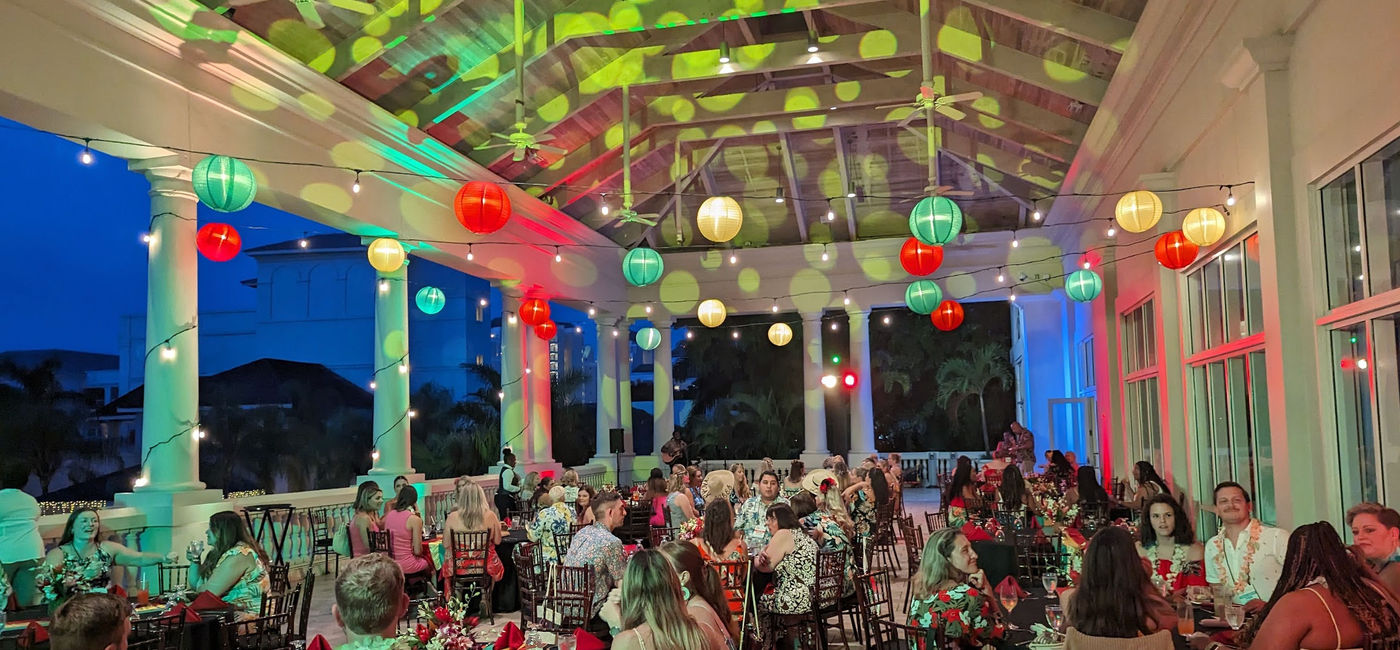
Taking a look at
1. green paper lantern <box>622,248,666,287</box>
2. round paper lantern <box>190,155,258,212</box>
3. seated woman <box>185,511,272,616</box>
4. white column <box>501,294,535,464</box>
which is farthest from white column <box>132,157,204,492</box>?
white column <box>501,294,535,464</box>

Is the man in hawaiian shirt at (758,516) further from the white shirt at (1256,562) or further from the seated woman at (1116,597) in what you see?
the seated woman at (1116,597)

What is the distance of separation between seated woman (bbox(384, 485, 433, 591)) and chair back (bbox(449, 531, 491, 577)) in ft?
0.84

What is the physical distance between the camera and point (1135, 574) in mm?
3365

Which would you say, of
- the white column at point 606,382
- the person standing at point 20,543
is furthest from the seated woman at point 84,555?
the white column at point 606,382

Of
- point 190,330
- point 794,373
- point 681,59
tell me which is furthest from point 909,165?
point 190,330

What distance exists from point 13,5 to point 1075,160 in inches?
441

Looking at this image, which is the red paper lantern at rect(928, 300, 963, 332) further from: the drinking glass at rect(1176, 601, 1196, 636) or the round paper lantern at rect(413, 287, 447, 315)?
the drinking glass at rect(1176, 601, 1196, 636)

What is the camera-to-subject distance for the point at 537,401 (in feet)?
52.0

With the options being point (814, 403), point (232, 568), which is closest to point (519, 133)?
point (232, 568)

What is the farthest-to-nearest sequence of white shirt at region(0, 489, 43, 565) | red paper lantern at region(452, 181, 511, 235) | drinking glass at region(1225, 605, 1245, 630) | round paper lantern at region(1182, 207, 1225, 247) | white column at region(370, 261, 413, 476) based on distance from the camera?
white column at region(370, 261, 413, 476) → red paper lantern at region(452, 181, 511, 235) → round paper lantern at region(1182, 207, 1225, 247) → white shirt at region(0, 489, 43, 565) → drinking glass at region(1225, 605, 1245, 630)

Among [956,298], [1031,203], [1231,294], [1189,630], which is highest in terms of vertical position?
[1031,203]

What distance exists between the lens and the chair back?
333 inches

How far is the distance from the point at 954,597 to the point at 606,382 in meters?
15.1

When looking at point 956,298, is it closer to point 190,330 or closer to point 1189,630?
point 190,330
